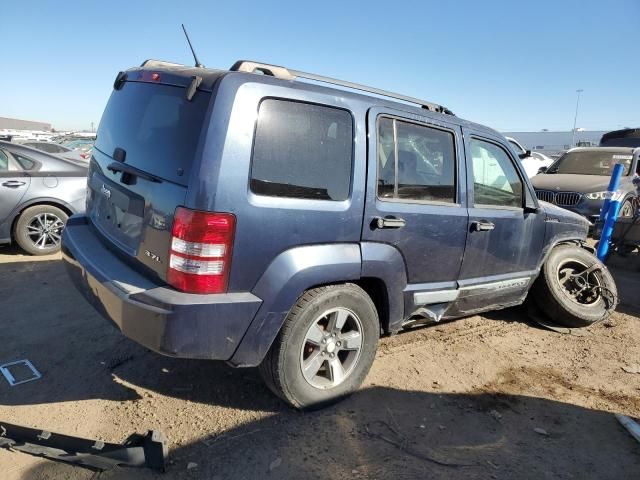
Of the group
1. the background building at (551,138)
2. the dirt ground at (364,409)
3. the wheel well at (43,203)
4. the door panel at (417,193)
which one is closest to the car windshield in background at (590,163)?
the dirt ground at (364,409)

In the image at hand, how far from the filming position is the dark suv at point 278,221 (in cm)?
235

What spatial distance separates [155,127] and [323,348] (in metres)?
1.65

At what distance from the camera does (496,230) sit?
3.73m

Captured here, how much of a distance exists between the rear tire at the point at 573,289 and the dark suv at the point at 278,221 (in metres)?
1.22

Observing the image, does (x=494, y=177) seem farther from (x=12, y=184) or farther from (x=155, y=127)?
(x=12, y=184)

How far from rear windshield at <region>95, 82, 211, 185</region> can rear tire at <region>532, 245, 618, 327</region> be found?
3.64 metres

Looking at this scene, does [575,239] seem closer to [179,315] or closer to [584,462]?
[584,462]

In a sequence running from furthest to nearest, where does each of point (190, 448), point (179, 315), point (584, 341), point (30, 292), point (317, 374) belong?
point (30, 292)
point (584, 341)
point (317, 374)
point (190, 448)
point (179, 315)

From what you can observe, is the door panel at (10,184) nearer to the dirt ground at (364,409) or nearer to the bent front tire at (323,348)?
the dirt ground at (364,409)

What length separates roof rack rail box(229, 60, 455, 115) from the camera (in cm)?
258

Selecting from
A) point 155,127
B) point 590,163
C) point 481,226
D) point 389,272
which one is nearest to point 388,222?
point 389,272

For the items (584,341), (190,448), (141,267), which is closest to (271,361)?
(190,448)

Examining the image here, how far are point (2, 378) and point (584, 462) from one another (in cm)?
368

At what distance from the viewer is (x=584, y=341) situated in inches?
172
